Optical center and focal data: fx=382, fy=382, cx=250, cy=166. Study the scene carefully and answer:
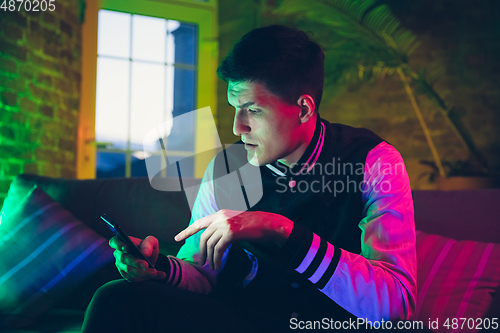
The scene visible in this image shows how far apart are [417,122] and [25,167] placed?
2663 mm

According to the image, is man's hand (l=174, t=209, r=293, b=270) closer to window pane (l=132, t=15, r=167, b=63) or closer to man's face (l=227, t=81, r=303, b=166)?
man's face (l=227, t=81, r=303, b=166)

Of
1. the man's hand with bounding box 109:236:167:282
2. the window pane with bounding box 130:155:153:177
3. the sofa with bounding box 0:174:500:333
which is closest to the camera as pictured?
the man's hand with bounding box 109:236:167:282

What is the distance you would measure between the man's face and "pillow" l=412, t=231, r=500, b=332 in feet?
1.97

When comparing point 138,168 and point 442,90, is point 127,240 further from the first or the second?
point 442,90

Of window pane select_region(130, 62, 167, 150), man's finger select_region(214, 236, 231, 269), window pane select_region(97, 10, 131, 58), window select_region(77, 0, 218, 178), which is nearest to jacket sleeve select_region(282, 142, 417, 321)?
man's finger select_region(214, 236, 231, 269)

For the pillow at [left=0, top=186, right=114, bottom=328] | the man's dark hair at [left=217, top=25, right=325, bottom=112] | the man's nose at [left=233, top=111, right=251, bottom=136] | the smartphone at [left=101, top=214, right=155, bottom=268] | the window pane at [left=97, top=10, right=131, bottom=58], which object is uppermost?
the window pane at [left=97, top=10, right=131, bottom=58]

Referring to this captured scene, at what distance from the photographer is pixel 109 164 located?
286 cm

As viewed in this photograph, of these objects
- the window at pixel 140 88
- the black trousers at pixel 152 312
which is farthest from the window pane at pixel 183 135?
the black trousers at pixel 152 312

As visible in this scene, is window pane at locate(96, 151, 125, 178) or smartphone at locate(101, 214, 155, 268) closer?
smartphone at locate(101, 214, 155, 268)

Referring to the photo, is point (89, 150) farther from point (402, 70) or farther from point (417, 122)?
point (417, 122)

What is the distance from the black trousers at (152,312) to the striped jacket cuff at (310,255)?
0.66 feet

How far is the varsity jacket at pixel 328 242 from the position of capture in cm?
80

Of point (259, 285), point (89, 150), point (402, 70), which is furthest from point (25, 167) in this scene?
point (402, 70)

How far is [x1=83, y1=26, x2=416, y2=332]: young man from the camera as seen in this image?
0.78 metres
